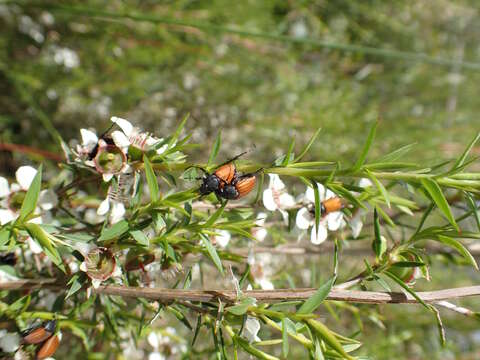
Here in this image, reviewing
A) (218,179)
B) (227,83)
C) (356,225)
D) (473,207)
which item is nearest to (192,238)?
→ (218,179)

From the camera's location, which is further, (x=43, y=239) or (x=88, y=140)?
(x=88, y=140)

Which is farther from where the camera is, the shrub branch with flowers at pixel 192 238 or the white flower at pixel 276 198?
the white flower at pixel 276 198

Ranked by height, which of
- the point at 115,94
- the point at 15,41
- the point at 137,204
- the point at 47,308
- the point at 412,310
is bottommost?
the point at 412,310

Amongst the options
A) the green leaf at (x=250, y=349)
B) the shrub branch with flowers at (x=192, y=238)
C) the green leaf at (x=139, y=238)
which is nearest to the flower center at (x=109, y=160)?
the shrub branch with flowers at (x=192, y=238)

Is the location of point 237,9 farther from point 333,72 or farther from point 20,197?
point 20,197

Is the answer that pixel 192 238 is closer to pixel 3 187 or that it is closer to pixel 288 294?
pixel 288 294

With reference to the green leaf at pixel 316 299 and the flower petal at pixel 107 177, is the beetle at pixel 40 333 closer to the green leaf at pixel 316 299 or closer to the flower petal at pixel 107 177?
the flower petal at pixel 107 177

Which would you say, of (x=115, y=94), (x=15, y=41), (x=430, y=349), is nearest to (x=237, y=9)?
(x=115, y=94)
